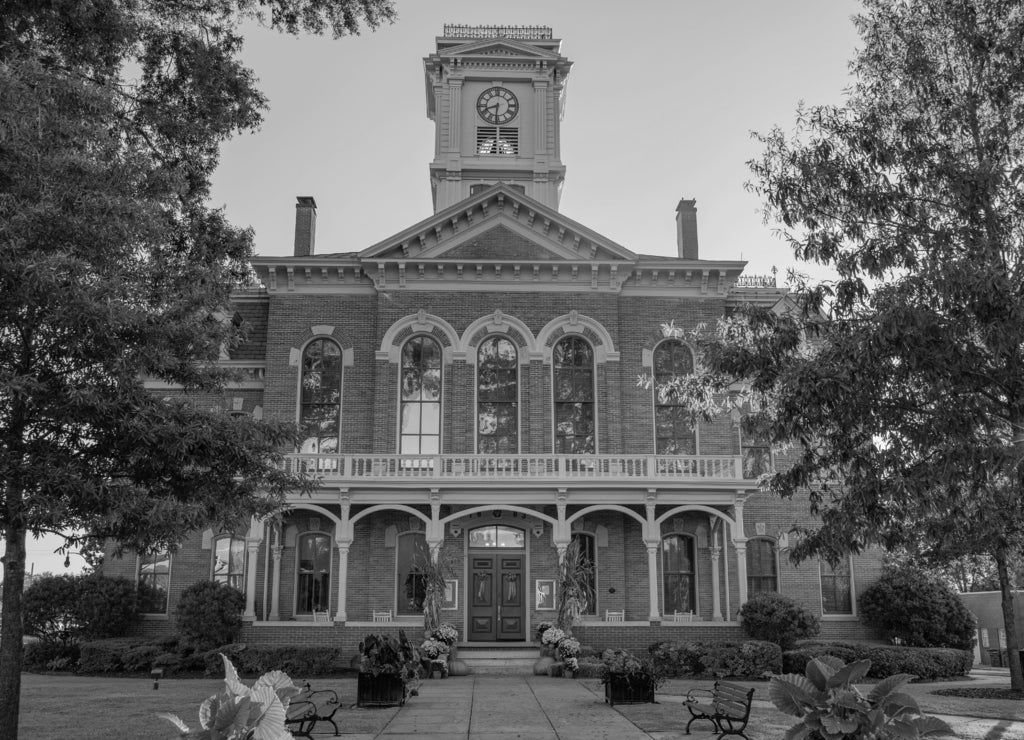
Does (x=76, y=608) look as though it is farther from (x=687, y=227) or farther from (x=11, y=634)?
(x=687, y=227)

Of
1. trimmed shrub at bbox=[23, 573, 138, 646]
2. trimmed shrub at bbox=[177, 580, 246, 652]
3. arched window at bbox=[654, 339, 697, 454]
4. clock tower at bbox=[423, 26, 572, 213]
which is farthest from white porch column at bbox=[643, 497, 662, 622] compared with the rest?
trimmed shrub at bbox=[23, 573, 138, 646]

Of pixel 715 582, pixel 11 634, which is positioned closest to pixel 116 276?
pixel 11 634

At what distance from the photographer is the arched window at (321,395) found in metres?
28.5

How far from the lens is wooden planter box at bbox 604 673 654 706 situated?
1680cm

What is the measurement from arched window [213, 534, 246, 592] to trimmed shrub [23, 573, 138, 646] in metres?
2.44

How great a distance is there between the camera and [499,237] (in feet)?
95.4

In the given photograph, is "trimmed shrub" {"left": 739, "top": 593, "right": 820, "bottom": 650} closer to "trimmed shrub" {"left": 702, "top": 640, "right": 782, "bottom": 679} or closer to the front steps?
"trimmed shrub" {"left": 702, "top": 640, "right": 782, "bottom": 679}

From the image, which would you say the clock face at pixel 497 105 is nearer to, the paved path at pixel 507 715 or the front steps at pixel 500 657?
the front steps at pixel 500 657

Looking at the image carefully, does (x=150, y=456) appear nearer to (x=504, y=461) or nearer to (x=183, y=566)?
(x=504, y=461)

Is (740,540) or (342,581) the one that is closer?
(342,581)

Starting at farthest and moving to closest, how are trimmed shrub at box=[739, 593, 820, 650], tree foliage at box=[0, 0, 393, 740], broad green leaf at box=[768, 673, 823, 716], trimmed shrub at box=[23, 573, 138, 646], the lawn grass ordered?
trimmed shrub at box=[23, 573, 138, 646] < trimmed shrub at box=[739, 593, 820, 650] < the lawn grass < tree foliage at box=[0, 0, 393, 740] < broad green leaf at box=[768, 673, 823, 716]

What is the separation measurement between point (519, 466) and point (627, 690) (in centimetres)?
952

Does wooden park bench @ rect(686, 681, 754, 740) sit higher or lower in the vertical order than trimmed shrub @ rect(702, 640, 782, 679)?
higher

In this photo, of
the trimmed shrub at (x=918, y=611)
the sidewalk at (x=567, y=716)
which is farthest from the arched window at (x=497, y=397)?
the trimmed shrub at (x=918, y=611)
